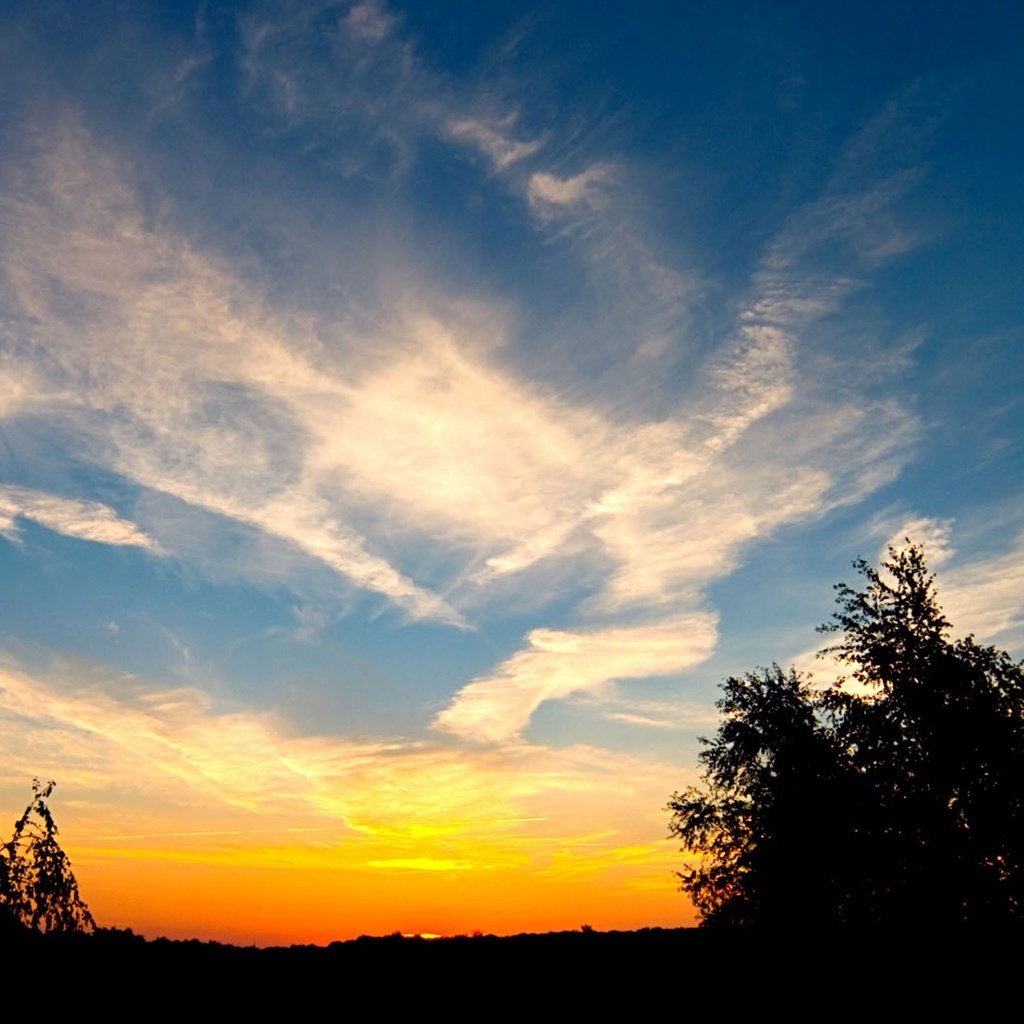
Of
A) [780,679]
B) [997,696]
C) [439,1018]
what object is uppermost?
[780,679]

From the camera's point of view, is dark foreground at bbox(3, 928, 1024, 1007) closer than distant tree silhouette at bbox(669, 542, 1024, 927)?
Yes

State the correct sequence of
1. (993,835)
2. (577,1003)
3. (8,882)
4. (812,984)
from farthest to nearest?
(993,835)
(8,882)
(812,984)
(577,1003)

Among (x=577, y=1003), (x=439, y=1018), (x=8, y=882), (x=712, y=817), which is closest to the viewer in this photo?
(x=439, y=1018)

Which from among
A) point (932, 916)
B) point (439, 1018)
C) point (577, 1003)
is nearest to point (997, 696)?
point (932, 916)

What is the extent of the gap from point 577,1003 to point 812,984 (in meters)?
4.13

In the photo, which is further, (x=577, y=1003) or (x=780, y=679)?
(x=780, y=679)

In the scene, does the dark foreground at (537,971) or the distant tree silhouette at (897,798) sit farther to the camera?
the distant tree silhouette at (897,798)

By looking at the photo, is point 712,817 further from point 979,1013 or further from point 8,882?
point 8,882

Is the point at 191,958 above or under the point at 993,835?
under

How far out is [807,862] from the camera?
30984 millimetres

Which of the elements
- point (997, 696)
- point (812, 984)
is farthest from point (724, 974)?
point (997, 696)

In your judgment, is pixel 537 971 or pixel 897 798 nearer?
pixel 537 971

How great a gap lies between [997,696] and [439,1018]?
84.2ft

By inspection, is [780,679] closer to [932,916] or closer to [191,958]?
[932,916]
